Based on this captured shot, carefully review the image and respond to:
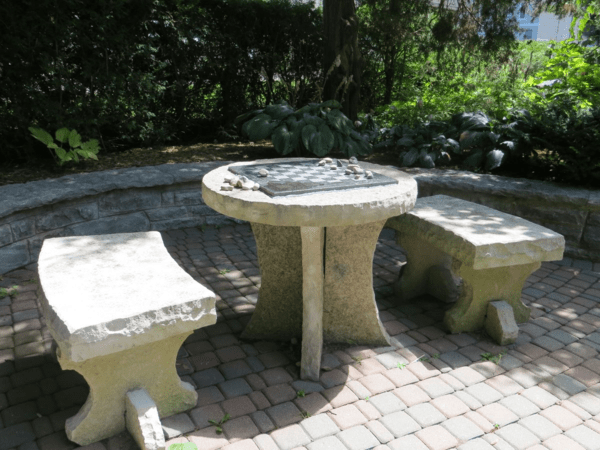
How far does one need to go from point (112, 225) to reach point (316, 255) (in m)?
2.71

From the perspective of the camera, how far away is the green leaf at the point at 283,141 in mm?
5582

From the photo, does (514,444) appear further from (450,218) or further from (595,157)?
(595,157)

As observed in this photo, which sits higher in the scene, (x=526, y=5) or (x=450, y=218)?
(x=526, y=5)

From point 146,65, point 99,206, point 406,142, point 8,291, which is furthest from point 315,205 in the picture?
point 146,65

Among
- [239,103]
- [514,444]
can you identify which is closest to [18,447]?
[514,444]

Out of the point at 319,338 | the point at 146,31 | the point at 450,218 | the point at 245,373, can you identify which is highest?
the point at 146,31

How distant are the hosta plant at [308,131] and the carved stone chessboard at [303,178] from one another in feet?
6.71

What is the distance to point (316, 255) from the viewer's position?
8.97ft

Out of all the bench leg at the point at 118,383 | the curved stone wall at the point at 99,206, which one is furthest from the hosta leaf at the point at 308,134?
the bench leg at the point at 118,383

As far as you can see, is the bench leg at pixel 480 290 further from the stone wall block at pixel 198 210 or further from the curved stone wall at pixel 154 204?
the stone wall block at pixel 198 210

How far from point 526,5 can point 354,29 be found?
87.7 inches

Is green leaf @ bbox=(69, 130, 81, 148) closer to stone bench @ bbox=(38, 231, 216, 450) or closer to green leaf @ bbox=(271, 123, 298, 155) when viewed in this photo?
green leaf @ bbox=(271, 123, 298, 155)

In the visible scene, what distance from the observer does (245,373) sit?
2863 mm

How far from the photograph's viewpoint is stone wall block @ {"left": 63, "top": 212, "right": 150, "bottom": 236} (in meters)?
4.49
